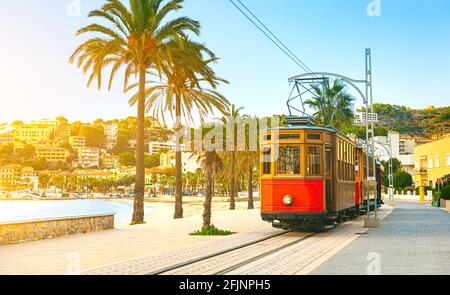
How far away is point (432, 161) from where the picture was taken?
249 ft

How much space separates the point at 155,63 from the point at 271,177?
10.1 metres

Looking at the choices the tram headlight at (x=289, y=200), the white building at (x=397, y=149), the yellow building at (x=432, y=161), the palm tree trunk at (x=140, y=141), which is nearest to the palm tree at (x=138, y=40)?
the palm tree trunk at (x=140, y=141)

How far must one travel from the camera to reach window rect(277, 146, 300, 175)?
57.5ft

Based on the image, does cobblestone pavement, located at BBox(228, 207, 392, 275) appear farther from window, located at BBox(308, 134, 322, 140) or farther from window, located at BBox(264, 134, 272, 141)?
window, located at BBox(264, 134, 272, 141)

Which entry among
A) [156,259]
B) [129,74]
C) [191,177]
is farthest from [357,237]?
[191,177]

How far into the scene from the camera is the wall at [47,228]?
49.0 ft

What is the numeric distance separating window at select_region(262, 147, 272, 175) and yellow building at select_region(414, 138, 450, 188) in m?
54.9

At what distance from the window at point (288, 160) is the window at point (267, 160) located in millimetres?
284

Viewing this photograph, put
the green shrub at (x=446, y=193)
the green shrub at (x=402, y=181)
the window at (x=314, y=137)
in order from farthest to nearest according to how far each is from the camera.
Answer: the green shrub at (x=402, y=181) < the green shrub at (x=446, y=193) < the window at (x=314, y=137)

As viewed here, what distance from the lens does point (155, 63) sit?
82.7 ft

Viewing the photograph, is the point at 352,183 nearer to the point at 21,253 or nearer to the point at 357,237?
the point at 357,237

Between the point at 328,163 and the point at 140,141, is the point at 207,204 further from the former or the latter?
the point at 140,141

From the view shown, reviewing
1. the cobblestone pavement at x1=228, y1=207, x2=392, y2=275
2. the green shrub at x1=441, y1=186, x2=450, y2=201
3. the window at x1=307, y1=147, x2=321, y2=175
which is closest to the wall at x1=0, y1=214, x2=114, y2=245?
the cobblestone pavement at x1=228, y1=207, x2=392, y2=275

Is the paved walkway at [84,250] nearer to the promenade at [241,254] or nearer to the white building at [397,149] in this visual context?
the promenade at [241,254]
